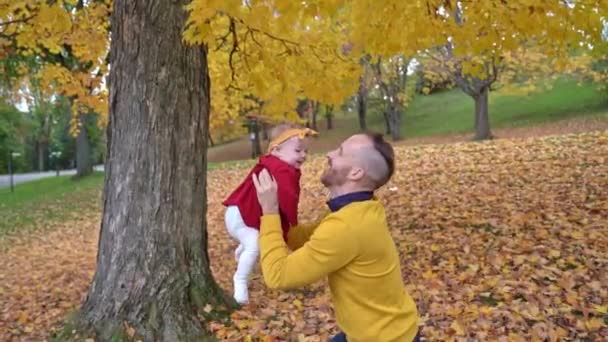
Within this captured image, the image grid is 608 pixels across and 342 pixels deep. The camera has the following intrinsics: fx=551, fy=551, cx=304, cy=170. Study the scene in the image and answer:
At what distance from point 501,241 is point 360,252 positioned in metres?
4.23

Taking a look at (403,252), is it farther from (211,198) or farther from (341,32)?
(211,198)

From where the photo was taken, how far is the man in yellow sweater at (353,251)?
77.1 inches

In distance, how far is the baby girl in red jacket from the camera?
286 centimetres

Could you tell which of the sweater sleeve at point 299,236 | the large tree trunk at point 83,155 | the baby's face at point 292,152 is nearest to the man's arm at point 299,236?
the sweater sleeve at point 299,236

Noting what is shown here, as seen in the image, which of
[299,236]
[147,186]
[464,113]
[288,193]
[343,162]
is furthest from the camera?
[464,113]

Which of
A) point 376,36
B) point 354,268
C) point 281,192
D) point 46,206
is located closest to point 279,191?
point 281,192

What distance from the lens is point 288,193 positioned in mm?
2879

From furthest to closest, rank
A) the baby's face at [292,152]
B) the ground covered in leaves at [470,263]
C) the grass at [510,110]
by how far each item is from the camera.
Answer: the grass at [510,110] < the ground covered in leaves at [470,263] < the baby's face at [292,152]

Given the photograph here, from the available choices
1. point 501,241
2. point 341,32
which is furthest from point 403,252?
point 341,32

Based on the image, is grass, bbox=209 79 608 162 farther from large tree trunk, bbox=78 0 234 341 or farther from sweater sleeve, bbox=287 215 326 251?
sweater sleeve, bbox=287 215 326 251

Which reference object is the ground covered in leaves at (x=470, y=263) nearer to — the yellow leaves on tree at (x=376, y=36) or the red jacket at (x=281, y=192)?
the red jacket at (x=281, y=192)

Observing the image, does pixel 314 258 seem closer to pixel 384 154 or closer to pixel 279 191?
pixel 384 154

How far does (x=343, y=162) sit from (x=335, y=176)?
0.06m

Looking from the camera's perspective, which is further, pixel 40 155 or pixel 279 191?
pixel 40 155
